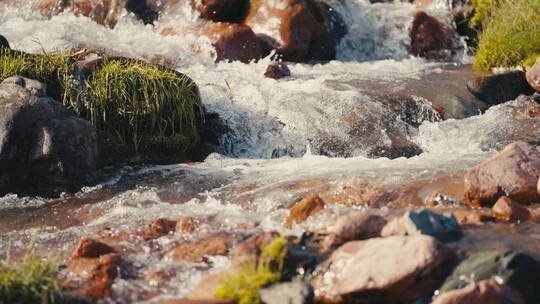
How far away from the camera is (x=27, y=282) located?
4582 mm

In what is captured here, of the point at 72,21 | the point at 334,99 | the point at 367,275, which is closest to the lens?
the point at 367,275

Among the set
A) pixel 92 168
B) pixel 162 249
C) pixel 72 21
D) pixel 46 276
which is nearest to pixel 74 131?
pixel 92 168

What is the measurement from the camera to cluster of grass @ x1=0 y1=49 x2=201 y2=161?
855cm

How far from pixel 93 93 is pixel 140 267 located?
150 inches

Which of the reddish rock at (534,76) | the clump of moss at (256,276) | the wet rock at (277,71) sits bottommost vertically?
the reddish rock at (534,76)

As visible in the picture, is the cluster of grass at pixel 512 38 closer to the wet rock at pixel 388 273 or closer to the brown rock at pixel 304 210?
the brown rock at pixel 304 210

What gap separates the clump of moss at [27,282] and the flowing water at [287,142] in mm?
431

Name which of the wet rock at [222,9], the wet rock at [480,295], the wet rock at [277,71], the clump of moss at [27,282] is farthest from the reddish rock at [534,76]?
the clump of moss at [27,282]

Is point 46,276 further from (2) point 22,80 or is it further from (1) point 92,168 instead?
(2) point 22,80

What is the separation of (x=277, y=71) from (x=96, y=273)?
21.8 ft

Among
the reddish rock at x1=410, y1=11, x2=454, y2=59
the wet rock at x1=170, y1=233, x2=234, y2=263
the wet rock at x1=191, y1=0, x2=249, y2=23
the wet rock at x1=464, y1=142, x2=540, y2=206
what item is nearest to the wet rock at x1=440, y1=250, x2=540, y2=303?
the wet rock at x1=464, y1=142, x2=540, y2=206

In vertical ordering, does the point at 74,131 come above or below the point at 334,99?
above

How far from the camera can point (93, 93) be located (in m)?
8.57

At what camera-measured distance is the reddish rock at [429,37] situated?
13.7 metres
